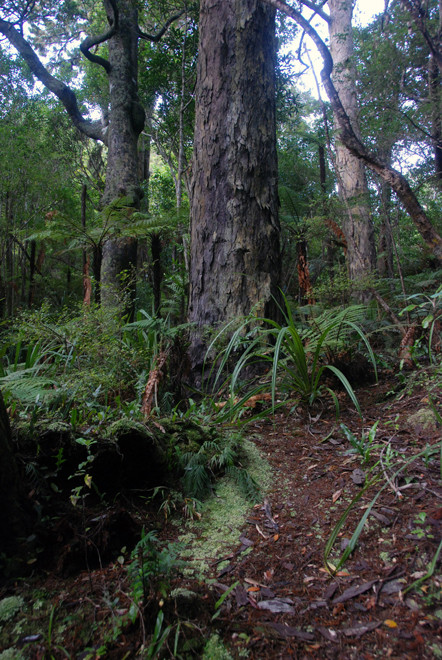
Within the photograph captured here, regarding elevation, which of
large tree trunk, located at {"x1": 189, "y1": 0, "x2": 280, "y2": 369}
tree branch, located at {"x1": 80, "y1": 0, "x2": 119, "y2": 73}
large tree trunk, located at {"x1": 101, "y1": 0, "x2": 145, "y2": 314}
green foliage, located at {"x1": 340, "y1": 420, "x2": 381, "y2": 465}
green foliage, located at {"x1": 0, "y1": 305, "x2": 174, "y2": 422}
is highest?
tree branch, located at {"x1": 80, "y1": 0, "x2": 119, "y2": 73}

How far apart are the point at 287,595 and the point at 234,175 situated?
2.99 meters

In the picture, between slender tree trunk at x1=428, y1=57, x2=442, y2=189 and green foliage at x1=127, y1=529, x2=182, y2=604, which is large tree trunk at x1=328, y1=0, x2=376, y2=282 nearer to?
slender tree trunk at x1=428, y1=57, x2=442, y2=189

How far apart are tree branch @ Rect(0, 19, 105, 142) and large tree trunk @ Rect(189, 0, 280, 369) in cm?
667

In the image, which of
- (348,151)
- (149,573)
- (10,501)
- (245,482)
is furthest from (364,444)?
(348,151)

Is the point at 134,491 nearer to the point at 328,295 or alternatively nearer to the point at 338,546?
the point at 338,546

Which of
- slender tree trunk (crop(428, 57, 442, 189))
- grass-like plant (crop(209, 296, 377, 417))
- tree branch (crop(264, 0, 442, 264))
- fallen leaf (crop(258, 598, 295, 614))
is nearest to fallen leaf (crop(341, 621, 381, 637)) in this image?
fallen leaf (crop(258, 598, 295, 614))

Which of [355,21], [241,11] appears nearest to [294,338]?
[241,11]

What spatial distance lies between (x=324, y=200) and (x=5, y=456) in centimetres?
694

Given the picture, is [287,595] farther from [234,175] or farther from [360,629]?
[234,175]

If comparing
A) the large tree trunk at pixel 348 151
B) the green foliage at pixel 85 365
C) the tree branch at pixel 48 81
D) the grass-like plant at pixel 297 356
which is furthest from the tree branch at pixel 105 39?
the grass-like plant at pixel 297 356

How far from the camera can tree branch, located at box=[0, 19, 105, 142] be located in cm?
903

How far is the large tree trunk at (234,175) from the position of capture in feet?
10.3

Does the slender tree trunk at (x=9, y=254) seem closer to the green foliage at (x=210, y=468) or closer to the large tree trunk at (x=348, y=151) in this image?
the large tree trunk at (x=348, y=151)

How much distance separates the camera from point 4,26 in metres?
9.27
